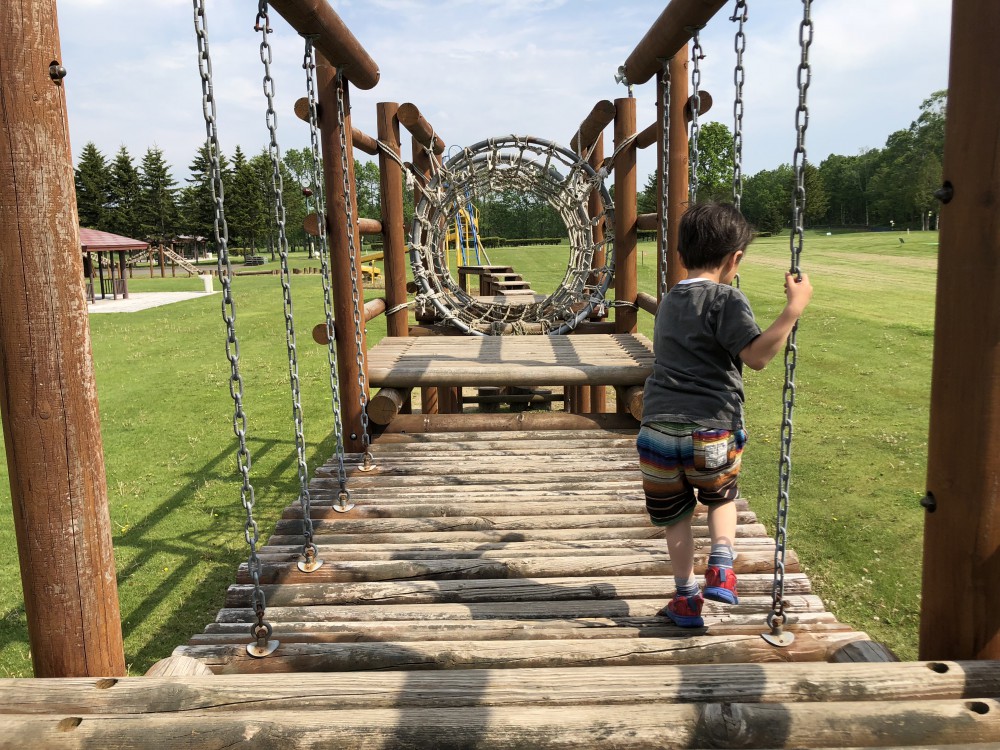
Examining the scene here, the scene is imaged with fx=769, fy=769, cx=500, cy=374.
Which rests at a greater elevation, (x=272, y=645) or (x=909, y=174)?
(x=909, y=174)

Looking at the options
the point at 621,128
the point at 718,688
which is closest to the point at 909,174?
the point at 621,128

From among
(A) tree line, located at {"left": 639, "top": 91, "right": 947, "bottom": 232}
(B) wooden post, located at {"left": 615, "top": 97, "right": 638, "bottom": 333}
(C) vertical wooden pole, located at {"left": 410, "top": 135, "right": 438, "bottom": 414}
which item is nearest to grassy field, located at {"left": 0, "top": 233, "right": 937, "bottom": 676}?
(C) vertical wooden pole, located at {"left": 410, "top": 135, "right": 438, "bottom": 414}

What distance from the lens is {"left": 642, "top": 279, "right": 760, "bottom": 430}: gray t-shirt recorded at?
250cm

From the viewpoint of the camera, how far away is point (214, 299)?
25719 millimetres

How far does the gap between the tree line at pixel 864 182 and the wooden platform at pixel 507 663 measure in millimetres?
51864

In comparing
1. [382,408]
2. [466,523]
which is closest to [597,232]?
[382,408]

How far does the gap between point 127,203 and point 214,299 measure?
1316 inches

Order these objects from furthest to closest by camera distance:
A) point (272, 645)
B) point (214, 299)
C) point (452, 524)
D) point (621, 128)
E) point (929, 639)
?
point (214, 299) < point (621, 128) < point (452, 524) < point (272, 645) < point (929, 639)

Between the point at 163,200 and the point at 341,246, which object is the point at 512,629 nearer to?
the point at 341,246

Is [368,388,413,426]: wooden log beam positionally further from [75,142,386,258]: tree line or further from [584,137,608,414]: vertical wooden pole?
[75,142,386,258]: tree line

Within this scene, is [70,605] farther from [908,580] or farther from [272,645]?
[908,580]

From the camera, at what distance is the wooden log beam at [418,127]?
19.9 feet

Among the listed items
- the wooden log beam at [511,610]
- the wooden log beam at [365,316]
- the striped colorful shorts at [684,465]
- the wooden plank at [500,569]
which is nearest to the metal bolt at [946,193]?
the striped colorful shorts at [684,465]

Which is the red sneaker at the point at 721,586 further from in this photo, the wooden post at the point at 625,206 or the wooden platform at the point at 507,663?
the wooden post at the point at 625,206
